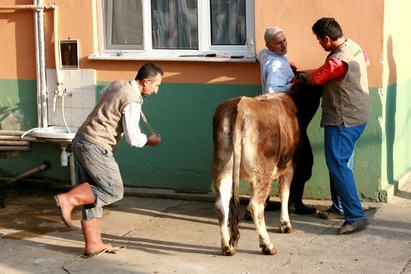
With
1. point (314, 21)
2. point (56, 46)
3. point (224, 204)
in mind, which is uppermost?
point (314, 21)

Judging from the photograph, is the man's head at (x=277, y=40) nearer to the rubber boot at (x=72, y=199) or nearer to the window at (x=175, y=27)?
the window at (x=175, y=27)

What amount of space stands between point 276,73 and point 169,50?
1.81m

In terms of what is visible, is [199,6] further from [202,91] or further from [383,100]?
[383,100]

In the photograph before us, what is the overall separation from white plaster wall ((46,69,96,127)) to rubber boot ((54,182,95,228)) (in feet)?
8.69

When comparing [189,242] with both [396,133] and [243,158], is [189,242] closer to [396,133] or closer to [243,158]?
[243,158]

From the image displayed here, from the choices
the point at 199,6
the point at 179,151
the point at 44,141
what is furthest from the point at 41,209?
the point at 199,6

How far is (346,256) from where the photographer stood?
701 cm

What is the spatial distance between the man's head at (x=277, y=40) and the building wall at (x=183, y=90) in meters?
0.54

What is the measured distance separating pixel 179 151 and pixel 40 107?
196cm

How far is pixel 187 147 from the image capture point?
30.6 feet

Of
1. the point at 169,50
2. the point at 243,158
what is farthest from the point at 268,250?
the point at 169,50

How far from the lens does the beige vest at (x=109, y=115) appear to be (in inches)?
280

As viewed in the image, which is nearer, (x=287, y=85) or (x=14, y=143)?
(x=287, y=85)

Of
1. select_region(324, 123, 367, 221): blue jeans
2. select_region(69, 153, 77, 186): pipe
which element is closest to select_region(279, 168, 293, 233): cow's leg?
select_region(324, 123, 367, 221): blue jeans
